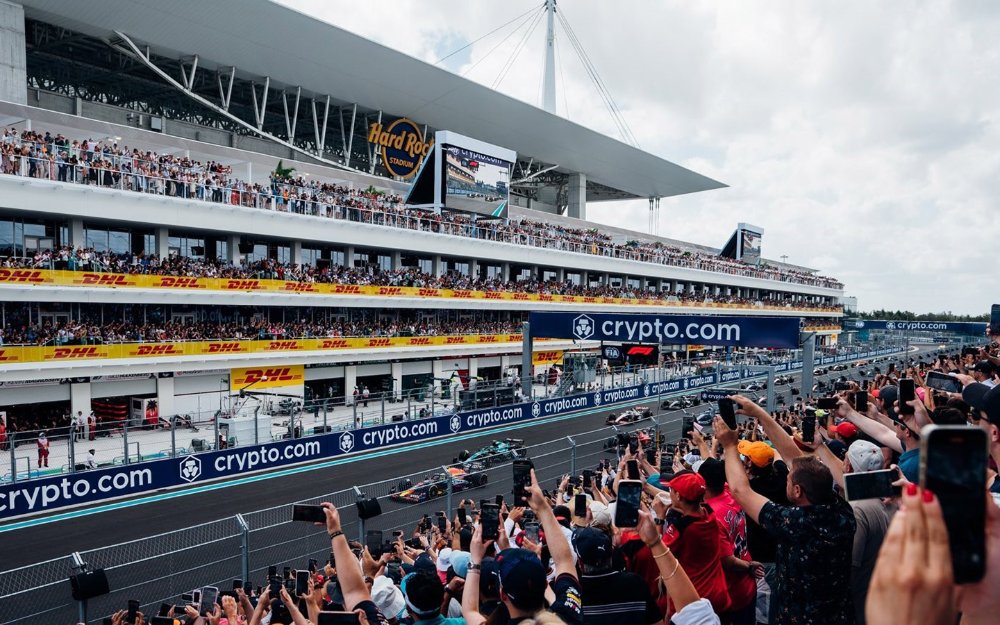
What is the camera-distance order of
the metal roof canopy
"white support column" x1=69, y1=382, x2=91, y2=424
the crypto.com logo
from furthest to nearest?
the metal roof canopy → "white support column" x1=69, y1=382, x2=91, y2=424 → the crypto.com logo

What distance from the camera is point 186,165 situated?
81.5 feet

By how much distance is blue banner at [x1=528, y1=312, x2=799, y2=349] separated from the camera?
17.6 metres

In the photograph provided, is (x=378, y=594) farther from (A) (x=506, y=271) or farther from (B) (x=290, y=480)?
(A) (x=506, y=271)

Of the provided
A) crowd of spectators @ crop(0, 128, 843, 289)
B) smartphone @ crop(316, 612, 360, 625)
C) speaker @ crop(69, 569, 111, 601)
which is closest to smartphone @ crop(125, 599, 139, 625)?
speaker @ crop(69, 569, 111, 601)

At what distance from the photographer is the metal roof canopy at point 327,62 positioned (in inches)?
1069

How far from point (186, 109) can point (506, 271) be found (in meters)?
19.8

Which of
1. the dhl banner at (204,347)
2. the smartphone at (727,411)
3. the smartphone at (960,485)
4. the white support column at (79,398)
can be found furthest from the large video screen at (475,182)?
the smartphone at (960,485)

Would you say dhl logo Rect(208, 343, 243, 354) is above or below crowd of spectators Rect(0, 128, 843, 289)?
below

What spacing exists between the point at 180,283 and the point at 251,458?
11483 millimetres

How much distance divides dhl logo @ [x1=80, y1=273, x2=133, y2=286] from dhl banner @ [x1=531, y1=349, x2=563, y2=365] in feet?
79.0

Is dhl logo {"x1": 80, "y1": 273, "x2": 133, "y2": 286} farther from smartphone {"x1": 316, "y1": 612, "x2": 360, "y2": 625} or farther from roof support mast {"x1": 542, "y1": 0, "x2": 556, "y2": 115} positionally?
roof support mast {"x1": 542, "y1": 0, "x2": 556, "y2": 115}

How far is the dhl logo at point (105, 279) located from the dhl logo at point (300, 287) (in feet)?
19.9

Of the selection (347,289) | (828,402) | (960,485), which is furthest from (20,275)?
(960,485)

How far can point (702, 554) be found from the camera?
3.56 m
